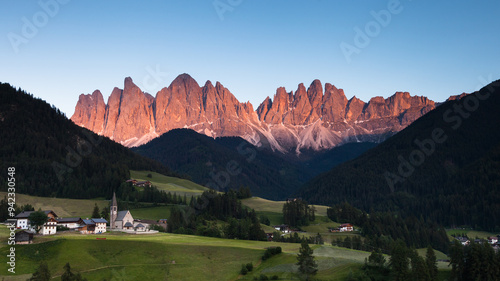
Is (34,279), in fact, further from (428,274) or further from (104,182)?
(104,182)

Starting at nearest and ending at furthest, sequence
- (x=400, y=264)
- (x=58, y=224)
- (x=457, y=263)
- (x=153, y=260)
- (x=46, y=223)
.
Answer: (x=400, y=264), (x=457, y=263), (x=153, y=260), (x=46, y=223), (x=58, y=224)

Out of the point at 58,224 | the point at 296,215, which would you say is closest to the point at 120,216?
the point at 58,224

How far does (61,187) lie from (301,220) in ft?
344

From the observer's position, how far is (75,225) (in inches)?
4456

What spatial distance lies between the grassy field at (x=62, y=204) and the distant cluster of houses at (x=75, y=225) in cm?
3624

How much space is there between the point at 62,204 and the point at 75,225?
5779 cm

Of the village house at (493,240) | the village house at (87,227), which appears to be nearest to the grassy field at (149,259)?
the village house at (87,227)

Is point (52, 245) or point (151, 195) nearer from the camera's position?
point (52, 245)

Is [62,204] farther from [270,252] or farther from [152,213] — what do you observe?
[270,252]

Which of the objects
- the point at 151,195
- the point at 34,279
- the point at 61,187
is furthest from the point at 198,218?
the point at 34,279

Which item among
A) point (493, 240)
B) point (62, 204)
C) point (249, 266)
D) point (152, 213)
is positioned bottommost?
point (493, 240)

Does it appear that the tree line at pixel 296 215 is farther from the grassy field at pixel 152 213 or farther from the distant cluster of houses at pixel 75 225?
the distant cluster of houses at pixel 75 225

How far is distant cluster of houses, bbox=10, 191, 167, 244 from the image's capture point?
8890 centimetres

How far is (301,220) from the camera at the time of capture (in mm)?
178625
